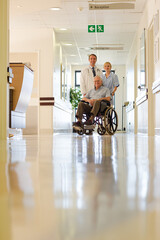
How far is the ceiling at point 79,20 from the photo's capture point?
7.67 m

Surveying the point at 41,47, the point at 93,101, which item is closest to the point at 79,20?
the point at 41,47

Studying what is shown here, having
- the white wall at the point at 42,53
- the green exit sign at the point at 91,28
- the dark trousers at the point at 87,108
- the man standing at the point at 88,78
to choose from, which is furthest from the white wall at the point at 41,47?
the dark trousers at the point at 87,108

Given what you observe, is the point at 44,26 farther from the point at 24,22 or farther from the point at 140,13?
the point at 140,13

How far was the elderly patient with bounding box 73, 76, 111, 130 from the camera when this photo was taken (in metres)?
6.38

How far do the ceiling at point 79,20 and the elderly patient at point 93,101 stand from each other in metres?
1.68

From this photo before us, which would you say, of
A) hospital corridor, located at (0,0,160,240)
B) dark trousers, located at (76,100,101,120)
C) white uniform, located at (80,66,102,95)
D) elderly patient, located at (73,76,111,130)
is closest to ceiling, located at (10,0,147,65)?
hospital corridor, located at (0,0,160,240)

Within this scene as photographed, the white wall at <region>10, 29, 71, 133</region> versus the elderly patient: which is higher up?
the white wall at <region>10, 29, 71, 133</region>

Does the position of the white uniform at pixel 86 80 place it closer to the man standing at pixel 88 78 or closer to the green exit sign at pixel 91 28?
the man standing at pixel 88 78

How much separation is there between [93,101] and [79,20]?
3.57 meters

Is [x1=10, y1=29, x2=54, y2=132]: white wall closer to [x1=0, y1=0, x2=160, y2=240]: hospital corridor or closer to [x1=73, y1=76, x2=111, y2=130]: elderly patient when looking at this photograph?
[x1=0, y1=0, x2=160, y2=240]: hospital corridor

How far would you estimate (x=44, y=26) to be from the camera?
9.90 meters

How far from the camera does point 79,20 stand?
9.27m

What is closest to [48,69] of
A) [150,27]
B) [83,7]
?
[83,7]

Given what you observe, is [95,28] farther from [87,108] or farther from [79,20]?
[87,108]
